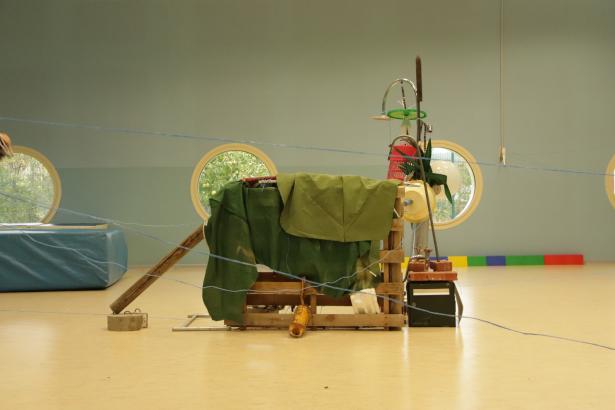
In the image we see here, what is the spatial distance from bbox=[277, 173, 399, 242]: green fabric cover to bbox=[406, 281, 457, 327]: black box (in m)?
0.45

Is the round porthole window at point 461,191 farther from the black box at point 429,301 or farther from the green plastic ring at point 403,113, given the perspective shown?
the black box at point 429,301

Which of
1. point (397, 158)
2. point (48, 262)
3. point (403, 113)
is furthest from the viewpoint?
point (48, 262)

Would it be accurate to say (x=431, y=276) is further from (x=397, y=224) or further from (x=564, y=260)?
(x=564, y=260)

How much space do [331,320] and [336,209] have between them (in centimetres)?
73

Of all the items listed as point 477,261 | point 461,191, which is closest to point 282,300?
point 477,261

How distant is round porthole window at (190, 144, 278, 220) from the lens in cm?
882

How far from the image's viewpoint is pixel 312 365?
3.38 meters

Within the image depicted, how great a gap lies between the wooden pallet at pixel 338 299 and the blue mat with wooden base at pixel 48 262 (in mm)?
2784

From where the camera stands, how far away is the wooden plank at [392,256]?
4.27 meters

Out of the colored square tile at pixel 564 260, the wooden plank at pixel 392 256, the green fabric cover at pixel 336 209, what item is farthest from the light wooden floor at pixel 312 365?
the colored square tile at pixel 564 260

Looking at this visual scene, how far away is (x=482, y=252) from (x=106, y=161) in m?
5.13

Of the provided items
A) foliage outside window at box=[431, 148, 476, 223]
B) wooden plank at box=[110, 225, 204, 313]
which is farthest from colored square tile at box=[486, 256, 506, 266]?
wooden plank at box=[110, 225, 204, 313]

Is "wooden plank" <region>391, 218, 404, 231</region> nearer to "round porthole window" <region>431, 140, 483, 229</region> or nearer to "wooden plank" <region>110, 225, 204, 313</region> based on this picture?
"wooden plank" <region>110, 225, 204, 313</region>

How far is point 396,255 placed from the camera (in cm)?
428
